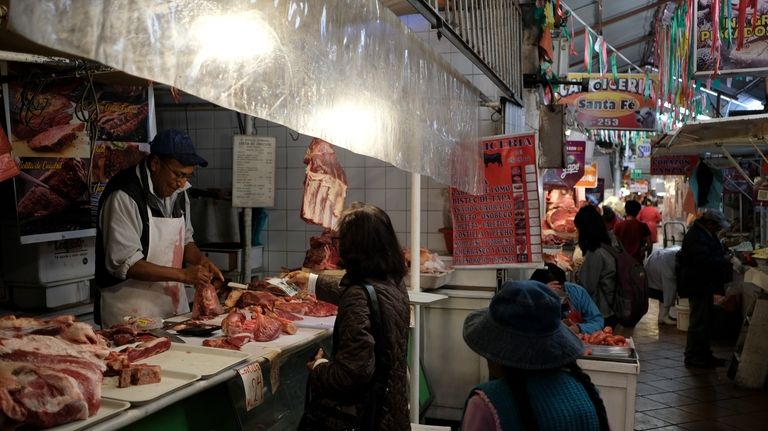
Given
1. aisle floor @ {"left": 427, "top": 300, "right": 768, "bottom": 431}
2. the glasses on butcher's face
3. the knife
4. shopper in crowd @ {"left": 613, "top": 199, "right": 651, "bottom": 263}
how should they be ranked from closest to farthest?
the knife, the glasses on butcher's face, aisle floor @ {"left": 427, "top": 300, "right": 768, "bottom": 431}, shopper in crowd @ {"left": 613, "top": 199, "right": 651, "bottom": 263}

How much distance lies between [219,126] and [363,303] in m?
5.56

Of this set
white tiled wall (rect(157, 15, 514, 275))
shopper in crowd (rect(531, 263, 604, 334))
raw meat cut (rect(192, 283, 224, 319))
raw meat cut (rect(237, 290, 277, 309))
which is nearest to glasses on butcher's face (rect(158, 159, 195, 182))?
raw meat cut (rect(192, 283, 224, 319))

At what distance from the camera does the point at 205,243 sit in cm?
772

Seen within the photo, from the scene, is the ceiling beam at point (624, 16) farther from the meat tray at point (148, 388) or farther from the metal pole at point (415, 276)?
the meat tray at point (148, 388)

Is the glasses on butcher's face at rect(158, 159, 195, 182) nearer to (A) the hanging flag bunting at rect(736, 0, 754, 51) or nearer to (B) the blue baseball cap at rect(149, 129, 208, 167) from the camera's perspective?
(B) the blue baseball cap at rect(149, 129, 208, 167)

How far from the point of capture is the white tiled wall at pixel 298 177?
23.5 ft

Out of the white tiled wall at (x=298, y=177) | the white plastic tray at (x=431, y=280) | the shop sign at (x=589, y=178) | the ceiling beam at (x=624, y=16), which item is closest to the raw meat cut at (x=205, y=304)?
the white plastic tray at (x=431, y=280)

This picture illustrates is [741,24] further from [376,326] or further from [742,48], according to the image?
[376,326]

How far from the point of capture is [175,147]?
434 centimetres

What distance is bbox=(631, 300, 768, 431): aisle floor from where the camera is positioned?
23.3 feet

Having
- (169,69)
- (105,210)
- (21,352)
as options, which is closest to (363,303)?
(21,352)

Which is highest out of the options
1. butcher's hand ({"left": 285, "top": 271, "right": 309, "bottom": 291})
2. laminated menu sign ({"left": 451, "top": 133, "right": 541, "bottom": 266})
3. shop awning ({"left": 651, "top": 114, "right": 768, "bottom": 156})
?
shop awning ({"left": 651, "top": 114, "right": 768, "bottom": 156})

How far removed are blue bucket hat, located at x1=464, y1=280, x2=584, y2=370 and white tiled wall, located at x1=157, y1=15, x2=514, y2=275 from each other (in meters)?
4.52

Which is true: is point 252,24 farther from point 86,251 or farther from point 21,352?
point 86,251
